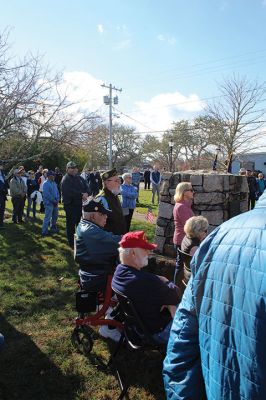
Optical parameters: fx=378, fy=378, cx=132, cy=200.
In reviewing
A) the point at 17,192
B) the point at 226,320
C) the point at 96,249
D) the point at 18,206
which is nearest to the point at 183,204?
the point at 96,249

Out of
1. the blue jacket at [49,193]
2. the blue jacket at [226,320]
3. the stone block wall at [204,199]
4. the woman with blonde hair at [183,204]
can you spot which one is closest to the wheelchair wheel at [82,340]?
the woman with blonde hair at [183,204]

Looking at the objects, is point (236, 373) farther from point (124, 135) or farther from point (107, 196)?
point (124, 135)

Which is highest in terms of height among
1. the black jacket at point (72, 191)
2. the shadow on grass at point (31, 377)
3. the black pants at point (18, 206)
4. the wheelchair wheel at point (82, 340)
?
the black jacket at point (72, 191)

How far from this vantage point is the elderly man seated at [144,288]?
3.22 meters

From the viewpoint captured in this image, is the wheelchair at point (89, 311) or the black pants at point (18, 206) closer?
Answer: the wheelchair at point (89, 311)

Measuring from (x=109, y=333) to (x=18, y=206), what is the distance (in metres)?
8.56

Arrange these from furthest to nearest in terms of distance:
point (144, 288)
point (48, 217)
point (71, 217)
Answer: point (48, 217)
point (71, 217)
point (144, 288)

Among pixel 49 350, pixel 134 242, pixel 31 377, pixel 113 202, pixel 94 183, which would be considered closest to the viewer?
pixel 134 242

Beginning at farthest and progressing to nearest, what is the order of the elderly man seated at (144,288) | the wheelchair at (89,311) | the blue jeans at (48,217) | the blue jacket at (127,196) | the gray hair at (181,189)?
the blue jeans at (48,217)
the blue jacket at (127,196)
the gray hair at (181,189)
the wheelchair at (89,311)
the elderly man seated at (144,288)

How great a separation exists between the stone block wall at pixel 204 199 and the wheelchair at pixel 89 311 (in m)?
3.38

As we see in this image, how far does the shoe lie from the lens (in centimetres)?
432

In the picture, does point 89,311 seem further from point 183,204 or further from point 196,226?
point 183,204

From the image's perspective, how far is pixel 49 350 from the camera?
421 cm

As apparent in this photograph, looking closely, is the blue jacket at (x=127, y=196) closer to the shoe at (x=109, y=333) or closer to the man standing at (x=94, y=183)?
the shoe at (x=109, y=333)
